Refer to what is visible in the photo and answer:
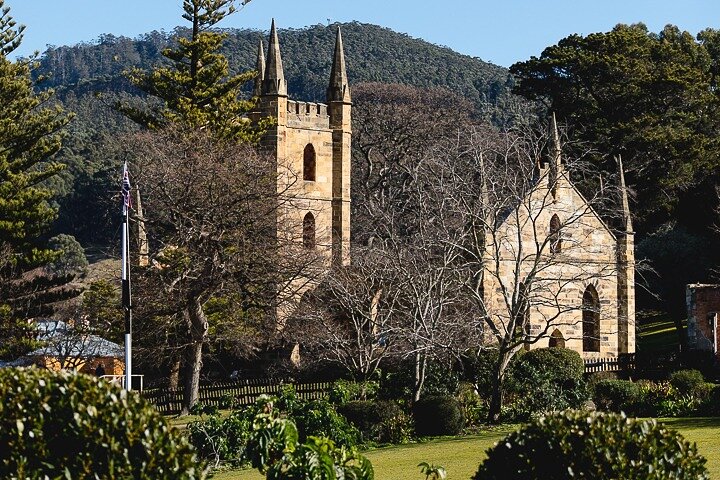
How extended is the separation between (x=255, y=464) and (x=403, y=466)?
273 inches

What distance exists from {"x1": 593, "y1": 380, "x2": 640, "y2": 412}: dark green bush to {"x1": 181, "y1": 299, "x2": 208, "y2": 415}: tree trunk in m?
9.74

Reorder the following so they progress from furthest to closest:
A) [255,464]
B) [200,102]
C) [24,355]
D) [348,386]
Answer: [200,102], [24,355], [348,386], [255,464]

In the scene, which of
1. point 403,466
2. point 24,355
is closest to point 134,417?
point 403,466

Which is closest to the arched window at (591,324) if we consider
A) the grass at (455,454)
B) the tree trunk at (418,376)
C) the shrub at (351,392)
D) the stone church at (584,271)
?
the stone church at (584,271)

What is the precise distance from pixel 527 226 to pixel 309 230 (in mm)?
9557

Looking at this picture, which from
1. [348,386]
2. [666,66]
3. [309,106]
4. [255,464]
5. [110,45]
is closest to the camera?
[255,464]

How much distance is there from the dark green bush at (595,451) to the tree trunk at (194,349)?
21.8 m

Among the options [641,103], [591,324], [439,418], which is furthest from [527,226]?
[641,103]

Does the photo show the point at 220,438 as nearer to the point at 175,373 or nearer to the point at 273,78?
the point at 175,373

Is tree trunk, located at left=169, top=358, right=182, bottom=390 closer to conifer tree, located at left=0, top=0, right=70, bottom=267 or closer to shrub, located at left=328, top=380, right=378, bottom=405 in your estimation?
conifer tree, located at left=0, top=0, right=70, bottom=267

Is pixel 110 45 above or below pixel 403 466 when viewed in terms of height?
above

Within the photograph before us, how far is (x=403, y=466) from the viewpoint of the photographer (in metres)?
21.5

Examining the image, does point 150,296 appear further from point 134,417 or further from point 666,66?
point 666,66

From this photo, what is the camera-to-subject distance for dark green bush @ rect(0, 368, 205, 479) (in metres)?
10.8
